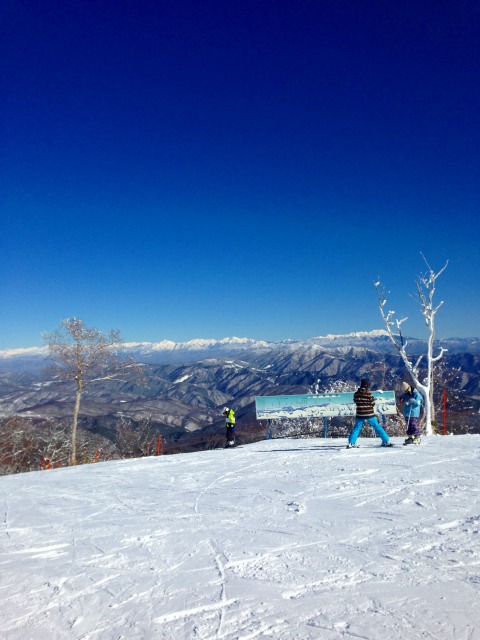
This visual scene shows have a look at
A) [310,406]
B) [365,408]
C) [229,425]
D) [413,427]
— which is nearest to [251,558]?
[365,408]

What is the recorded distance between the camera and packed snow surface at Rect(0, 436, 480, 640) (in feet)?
10.8

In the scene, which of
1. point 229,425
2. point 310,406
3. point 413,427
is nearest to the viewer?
point 413,427

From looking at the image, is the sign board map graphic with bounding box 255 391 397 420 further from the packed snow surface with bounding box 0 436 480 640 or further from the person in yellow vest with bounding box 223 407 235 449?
the packed snow surface with bounding box 0 436 480 640

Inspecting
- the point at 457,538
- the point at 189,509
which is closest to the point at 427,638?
the point at 457,538

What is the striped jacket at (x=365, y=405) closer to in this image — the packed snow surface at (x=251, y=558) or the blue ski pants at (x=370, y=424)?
the blue ski pants at (x=370, y=424)

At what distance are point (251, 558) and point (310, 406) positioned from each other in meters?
13.6

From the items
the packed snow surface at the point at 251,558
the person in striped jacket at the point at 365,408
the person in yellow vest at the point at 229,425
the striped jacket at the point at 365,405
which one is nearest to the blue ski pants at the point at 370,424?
the person in striped jacket at the point at 365,408

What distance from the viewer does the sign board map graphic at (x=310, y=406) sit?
17.7 metres

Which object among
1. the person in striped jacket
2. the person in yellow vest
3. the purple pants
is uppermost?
the person in striped jacket

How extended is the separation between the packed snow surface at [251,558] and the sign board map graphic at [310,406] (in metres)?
9.01

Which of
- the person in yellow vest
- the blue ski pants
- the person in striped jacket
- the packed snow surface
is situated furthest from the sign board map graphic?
the packed snow surface

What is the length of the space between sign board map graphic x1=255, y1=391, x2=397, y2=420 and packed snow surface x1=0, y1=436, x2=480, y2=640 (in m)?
9.01

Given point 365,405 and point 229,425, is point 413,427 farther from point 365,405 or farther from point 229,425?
point 229,425

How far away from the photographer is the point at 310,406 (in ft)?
58.3
